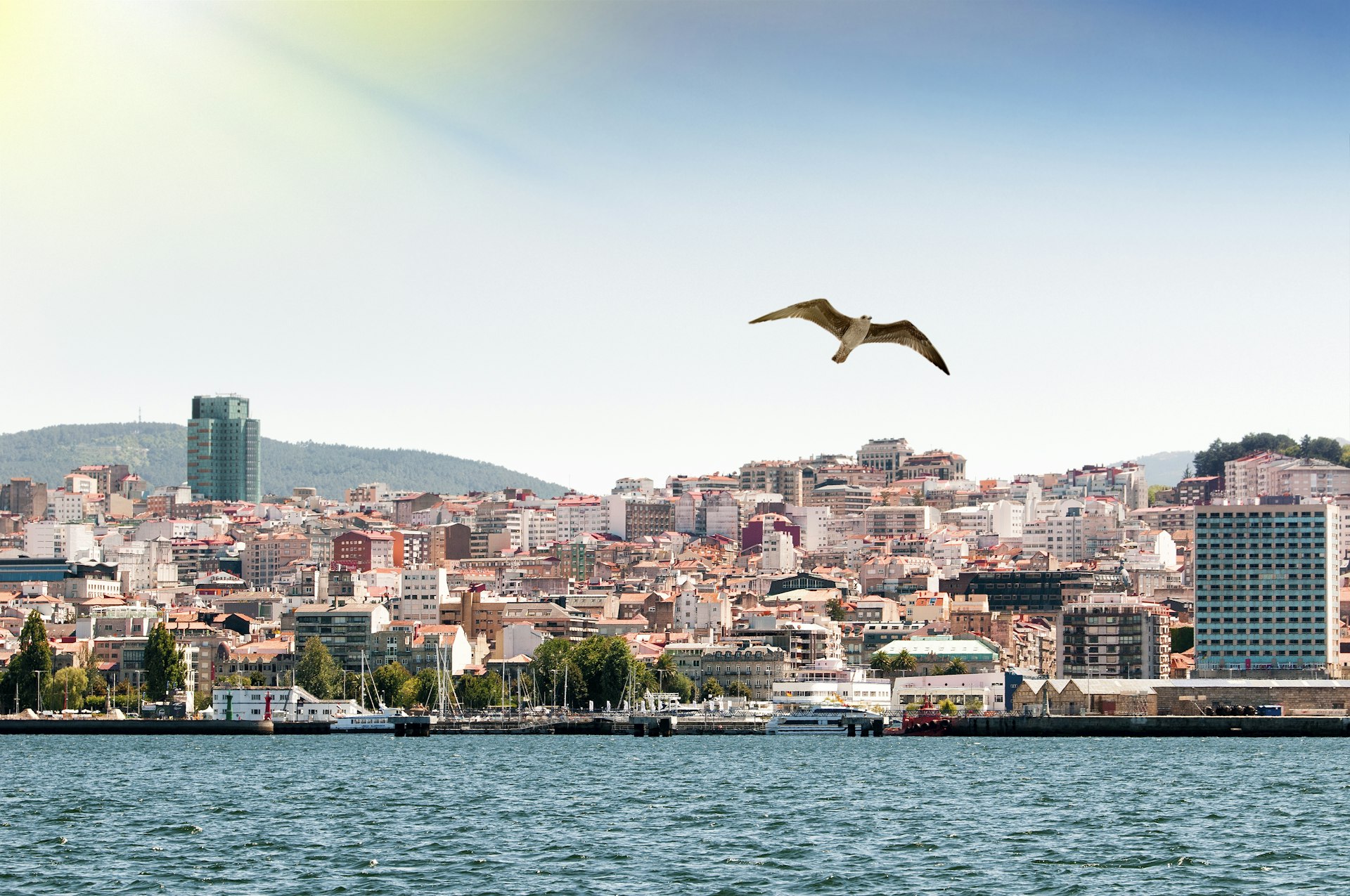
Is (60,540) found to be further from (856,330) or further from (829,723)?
(856,330)

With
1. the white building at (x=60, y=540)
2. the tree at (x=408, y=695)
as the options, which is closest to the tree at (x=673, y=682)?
the tree at (x=408, y=695)

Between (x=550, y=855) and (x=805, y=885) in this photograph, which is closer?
(x=805, y=885)

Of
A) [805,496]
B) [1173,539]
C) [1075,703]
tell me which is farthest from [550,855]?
[805,496]

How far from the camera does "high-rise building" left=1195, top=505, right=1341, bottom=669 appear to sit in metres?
102

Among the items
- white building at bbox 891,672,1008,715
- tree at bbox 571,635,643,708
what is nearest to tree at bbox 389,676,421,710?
tree at bbox 571,635,643,708

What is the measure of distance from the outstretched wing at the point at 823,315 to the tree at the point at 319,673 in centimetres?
8000

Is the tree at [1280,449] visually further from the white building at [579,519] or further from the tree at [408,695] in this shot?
the tree at [408,695]

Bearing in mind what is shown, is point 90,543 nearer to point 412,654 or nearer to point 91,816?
point 412,654

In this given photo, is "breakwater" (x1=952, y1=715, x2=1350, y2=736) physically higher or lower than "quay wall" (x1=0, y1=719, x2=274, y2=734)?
higher

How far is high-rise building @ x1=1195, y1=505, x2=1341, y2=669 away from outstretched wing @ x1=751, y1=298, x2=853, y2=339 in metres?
85.5

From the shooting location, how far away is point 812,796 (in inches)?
1817

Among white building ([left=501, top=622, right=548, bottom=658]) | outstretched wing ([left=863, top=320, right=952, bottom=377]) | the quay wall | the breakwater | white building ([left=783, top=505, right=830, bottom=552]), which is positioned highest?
white building ([left=783, top=505, right=830, bottom=552])

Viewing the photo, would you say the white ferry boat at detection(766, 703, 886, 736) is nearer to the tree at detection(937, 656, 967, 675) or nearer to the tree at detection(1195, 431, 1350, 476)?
the tree at detection(937, 656, 967, 675)

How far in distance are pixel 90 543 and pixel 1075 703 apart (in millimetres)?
104461
